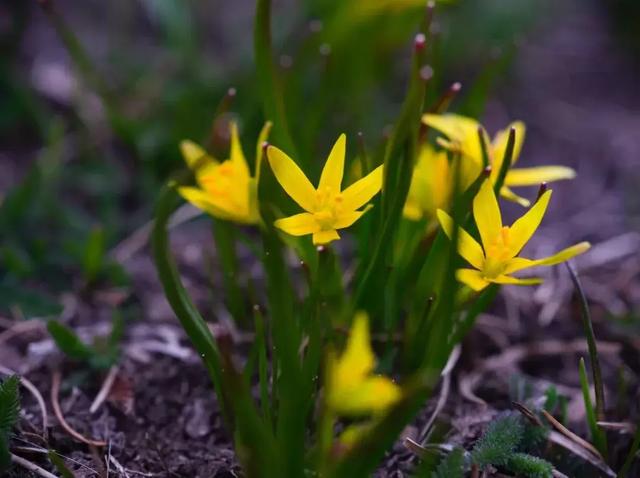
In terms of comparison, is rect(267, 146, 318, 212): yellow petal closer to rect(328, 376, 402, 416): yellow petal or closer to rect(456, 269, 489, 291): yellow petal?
rect(456, 269, 489, 291): yellow petal

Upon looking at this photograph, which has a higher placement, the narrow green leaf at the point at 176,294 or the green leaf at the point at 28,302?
the narrow green leaf at the point at 176,294

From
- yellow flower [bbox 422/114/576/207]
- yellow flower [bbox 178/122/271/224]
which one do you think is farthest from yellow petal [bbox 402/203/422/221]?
yellow flower [bbox 178/122/271/224]

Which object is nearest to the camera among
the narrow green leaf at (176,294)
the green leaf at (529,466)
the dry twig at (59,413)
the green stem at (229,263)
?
the narrow green leaf at (176,294)

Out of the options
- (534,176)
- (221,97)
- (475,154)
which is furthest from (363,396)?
(221,97)

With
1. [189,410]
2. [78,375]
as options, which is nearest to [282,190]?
[189,410]

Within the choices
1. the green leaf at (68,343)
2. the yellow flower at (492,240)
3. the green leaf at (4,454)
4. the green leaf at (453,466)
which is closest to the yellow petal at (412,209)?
the yellow flower at (492,240)

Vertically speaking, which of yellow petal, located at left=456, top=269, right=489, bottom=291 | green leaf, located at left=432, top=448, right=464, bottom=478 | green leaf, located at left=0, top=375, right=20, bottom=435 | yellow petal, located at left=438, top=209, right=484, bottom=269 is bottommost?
green leaf, located at left=432, top=448, right=464, bottom=478

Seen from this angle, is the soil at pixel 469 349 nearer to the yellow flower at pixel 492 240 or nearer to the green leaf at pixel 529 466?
the green leaf at pixel 529 466
